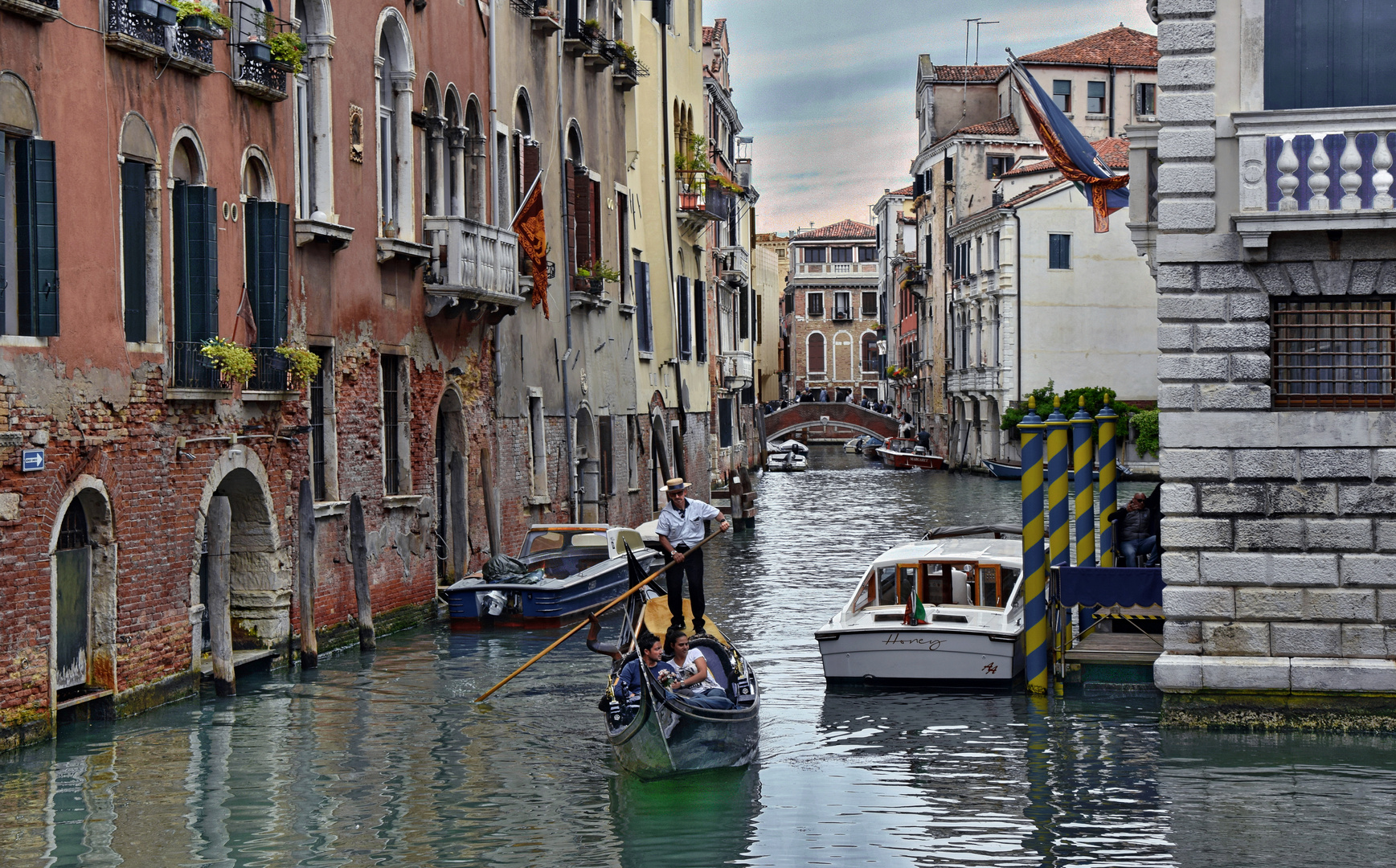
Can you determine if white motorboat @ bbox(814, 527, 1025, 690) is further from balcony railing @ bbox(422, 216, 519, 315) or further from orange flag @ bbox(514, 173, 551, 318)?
orange flag @ bbox(514, 173, 551, 318)

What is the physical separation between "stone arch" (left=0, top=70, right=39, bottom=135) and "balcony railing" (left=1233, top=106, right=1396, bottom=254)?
25.7ft

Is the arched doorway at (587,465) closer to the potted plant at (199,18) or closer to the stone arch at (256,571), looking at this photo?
the stone arch at (256,571)

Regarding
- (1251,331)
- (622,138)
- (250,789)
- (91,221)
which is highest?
(622,138)

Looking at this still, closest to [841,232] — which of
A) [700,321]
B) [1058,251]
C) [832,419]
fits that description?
[832,419]

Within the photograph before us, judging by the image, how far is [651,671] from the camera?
1151 centimetres

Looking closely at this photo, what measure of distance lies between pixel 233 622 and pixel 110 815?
546 centimetres

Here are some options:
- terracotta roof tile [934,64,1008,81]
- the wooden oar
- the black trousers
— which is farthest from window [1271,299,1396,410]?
terracotta roof tile [934,64,1008,81]

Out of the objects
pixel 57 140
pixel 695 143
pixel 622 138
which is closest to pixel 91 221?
pixel 57 140

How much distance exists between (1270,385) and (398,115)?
1031 centimetres

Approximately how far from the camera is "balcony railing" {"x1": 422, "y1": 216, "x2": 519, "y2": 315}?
768 inches

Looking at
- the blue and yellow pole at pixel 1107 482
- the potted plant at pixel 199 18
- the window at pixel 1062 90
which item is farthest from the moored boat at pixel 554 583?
the window at pixel 1062 90

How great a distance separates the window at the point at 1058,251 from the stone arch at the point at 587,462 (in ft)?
78.8

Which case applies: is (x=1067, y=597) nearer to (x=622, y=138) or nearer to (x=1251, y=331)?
(x=1251, y=331)

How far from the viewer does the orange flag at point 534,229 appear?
827 inches
